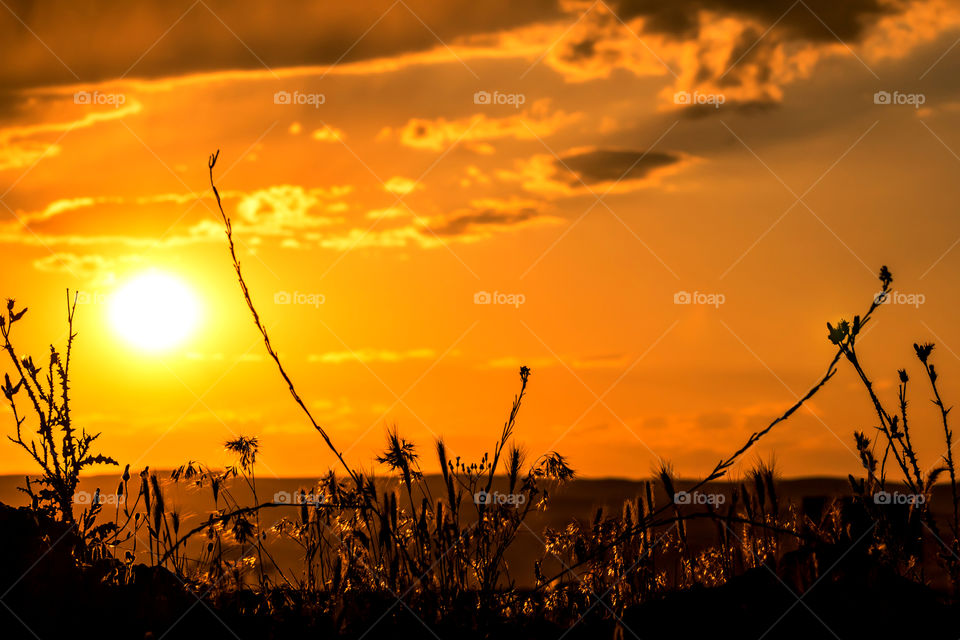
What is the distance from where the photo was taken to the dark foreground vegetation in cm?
396

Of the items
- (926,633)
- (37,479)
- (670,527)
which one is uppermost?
(37,479)

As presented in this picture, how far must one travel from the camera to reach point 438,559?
4.31 m

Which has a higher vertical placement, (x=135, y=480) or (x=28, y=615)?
(x=135, y=480)

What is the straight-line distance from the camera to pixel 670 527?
568cm

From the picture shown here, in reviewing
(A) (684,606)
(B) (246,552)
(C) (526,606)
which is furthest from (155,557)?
(A) (684,606)

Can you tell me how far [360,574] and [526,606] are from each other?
2.78ft

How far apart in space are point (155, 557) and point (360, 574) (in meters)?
1.23

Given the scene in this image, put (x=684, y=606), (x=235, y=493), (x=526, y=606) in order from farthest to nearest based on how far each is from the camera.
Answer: (x=235, y=493)
(x=526, y=606)
(x=684, y=606)

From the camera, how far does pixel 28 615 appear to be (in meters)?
4.41

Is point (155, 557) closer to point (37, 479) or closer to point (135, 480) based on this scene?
point (135, 480)

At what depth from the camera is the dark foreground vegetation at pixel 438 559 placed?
3.96 metres

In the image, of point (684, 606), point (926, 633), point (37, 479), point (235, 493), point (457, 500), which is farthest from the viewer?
point (235, 493)

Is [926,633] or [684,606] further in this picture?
[684,606]

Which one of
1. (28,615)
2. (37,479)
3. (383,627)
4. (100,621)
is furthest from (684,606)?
(37,479)
